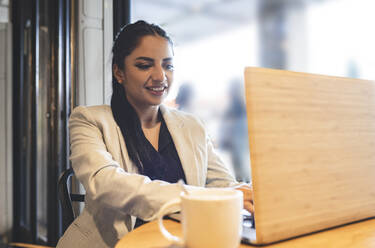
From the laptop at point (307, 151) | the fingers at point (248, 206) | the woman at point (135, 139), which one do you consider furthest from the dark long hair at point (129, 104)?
the laptop at point (307, 151)

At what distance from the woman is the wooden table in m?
0.34

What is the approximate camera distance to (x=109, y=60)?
79.0 inches

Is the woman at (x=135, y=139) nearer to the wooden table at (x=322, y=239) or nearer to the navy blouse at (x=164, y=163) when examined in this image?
the navy blouse at (x=164, y=163)

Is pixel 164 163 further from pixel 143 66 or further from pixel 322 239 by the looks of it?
pixel 322 239

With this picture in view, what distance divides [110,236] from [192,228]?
76 cm

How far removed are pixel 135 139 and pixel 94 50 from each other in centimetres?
109

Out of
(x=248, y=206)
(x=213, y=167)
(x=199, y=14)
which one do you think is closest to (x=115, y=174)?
(x=248, y=206)

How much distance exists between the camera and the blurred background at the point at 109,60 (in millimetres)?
1448

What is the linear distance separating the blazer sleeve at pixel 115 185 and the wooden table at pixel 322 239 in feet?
0.47

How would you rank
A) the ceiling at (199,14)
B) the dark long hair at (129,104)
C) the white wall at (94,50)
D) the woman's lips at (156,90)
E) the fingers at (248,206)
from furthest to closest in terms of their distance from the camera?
the white wall at (94,50) → the ceiling at (199,14) → the woman's lips at (156,90) → the dark long hair at (129,104) → the fingers at (248,206)

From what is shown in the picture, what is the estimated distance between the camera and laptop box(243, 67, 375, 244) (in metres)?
0.51

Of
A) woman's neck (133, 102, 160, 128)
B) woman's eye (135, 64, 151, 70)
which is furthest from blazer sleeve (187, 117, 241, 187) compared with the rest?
woman's eye (135, 64, 151, 70)

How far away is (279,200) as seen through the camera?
52cm

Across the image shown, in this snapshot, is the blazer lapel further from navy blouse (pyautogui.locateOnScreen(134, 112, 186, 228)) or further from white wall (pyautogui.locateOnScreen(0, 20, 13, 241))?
white wall (pyautogui.locateOnScreen(0, 20, 13, 241))
